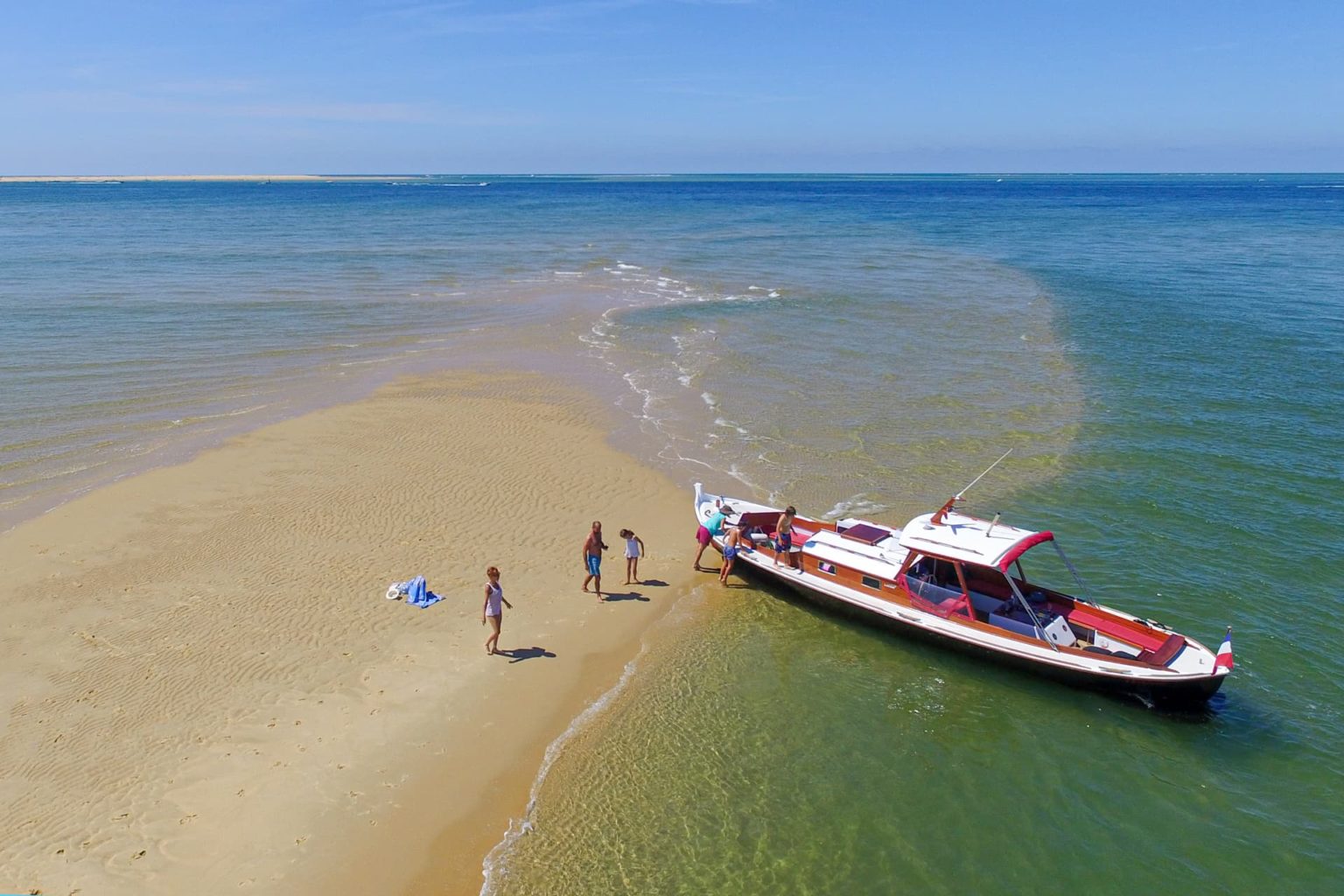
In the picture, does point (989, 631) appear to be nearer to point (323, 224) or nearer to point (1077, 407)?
point (1077, 407)

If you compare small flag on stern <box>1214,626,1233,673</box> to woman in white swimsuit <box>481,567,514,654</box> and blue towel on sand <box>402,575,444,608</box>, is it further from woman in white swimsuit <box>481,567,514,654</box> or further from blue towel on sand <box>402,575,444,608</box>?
blue towel on sand <box>402,575,444,608</box>

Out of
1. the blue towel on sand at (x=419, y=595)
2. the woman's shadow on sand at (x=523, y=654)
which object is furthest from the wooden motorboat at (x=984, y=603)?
the blue towel on sand at (x=419, y=595)

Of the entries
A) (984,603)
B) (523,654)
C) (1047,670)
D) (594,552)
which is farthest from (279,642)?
(1047,670)

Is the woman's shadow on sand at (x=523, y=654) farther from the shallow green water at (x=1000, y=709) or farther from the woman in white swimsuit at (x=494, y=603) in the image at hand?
the shallow green water at (x=1000, y=709)

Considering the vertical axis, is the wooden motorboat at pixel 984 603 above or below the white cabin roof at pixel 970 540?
below

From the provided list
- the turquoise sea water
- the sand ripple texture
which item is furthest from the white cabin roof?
the sand ripple texture

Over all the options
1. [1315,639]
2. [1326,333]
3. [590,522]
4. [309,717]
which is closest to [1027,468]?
[1315,639]

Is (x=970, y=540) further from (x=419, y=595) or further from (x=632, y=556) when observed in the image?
(x=419, y=595)
